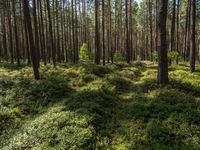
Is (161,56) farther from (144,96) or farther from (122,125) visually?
(122,125)

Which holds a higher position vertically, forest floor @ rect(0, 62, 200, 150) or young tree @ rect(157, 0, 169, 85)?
young tree @ rect(157, 0, 169, 85)

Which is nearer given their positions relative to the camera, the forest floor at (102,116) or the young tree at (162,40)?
the forest floor at (102,116)

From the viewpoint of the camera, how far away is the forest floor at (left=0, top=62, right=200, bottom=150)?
800cm

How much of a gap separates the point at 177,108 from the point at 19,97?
9574mm

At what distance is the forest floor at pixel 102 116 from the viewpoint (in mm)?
8000

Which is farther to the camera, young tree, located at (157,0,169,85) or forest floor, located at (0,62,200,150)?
young tree, located at (157,0,169,85)

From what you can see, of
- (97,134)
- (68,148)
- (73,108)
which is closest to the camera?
(68,148)

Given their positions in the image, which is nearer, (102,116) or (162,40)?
(102,116)

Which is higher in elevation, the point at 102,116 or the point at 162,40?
the point at 162,40

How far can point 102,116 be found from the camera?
34.2 ft

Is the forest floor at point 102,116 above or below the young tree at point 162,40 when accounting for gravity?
below

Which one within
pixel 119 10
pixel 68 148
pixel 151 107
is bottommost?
pixel 68 148

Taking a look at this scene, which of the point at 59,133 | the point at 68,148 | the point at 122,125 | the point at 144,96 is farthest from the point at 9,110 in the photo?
the point at 144,96

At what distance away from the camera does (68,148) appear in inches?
307
